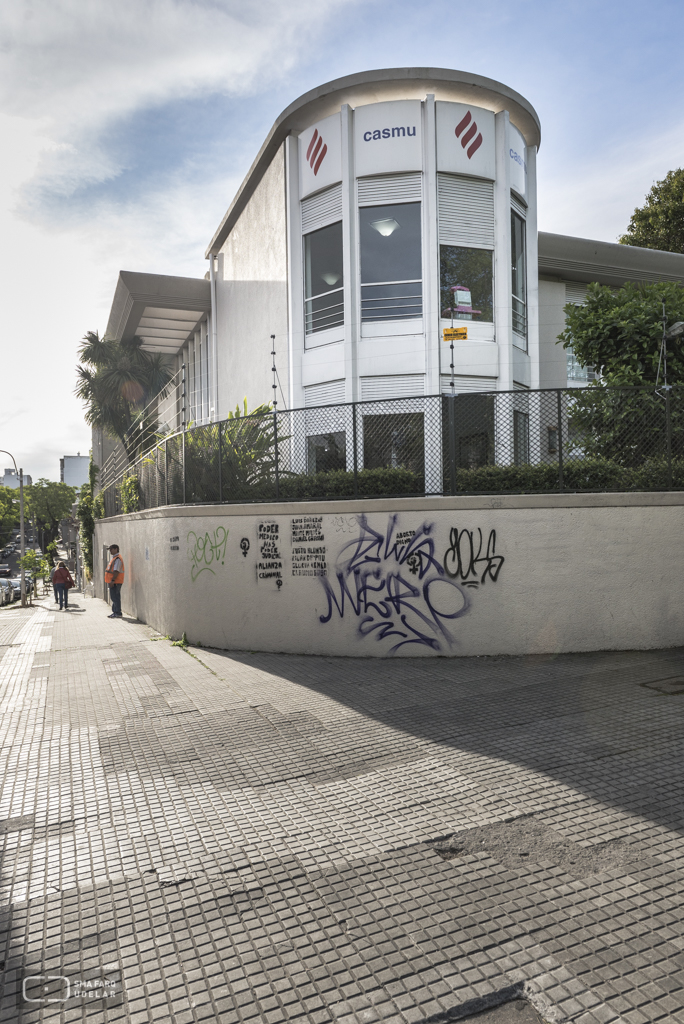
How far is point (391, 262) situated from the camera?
13.7 metres

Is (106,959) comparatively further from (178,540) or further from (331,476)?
(178,540)

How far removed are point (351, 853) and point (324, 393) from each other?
450 inches

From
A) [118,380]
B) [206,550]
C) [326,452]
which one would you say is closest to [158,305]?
[118,380]

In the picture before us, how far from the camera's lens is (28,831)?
396 cm

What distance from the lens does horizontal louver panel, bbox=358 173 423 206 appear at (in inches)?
531

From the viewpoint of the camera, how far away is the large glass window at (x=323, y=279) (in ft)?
46.2

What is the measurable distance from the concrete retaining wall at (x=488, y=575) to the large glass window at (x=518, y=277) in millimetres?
7692

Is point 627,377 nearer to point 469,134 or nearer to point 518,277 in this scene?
point 518,277

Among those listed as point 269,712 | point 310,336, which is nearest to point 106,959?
point 269,712

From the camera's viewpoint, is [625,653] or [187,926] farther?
[625,653]

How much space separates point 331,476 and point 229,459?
1.74 meters

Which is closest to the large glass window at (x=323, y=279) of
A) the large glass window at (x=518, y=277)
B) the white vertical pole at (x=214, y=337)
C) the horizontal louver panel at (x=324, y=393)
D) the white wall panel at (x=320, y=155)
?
the white wall panel at (x=320, y=155)

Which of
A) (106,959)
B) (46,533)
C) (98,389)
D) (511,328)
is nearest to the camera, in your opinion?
(106,959)
